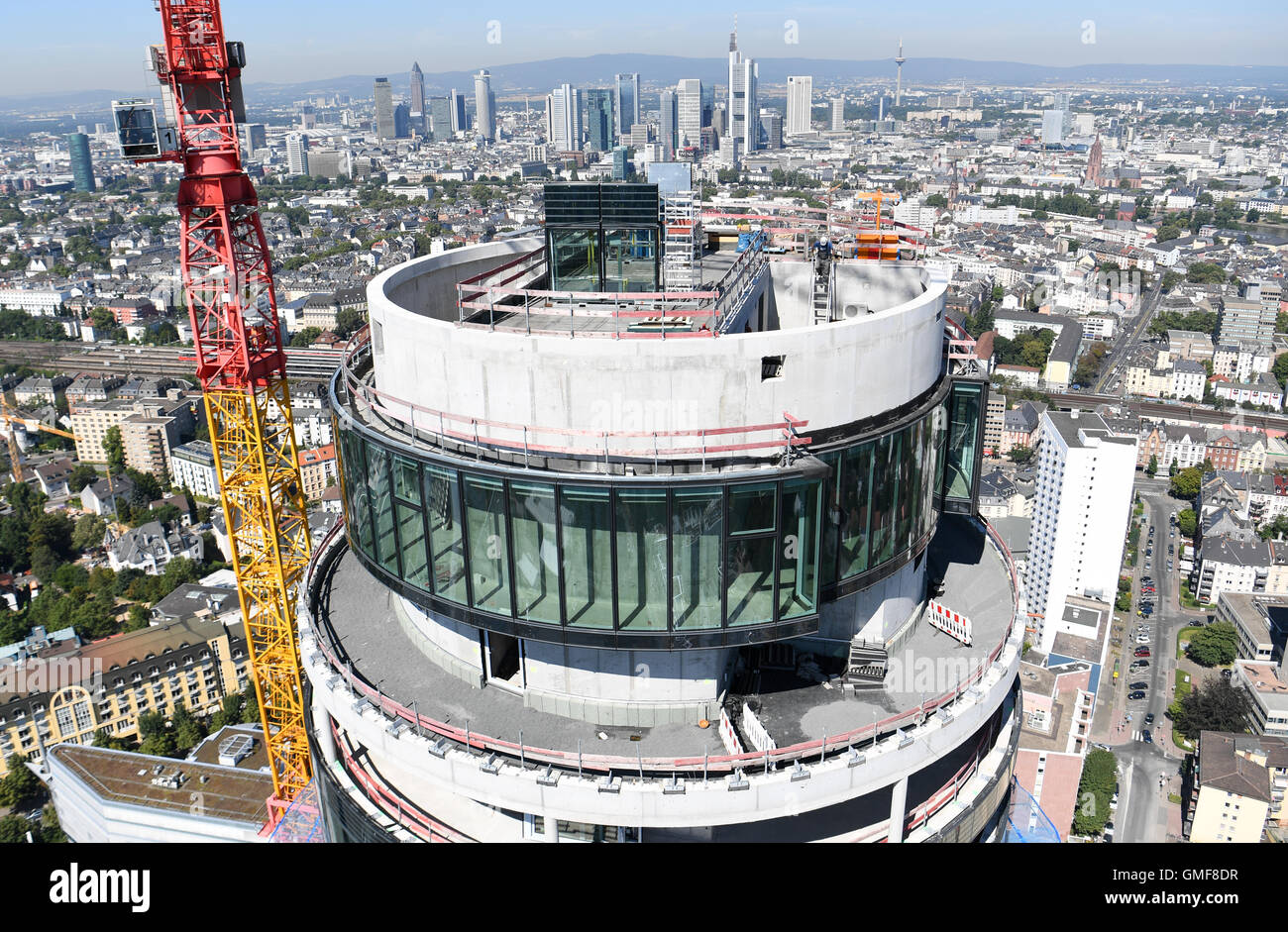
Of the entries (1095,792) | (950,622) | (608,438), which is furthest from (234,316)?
(1095,792)

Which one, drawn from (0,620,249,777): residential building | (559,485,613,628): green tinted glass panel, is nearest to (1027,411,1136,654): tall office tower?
(0,620,249,777): residential building

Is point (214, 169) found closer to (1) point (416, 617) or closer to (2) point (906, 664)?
(1) point (416, 617)

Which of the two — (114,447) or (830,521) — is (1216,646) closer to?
(830,521)

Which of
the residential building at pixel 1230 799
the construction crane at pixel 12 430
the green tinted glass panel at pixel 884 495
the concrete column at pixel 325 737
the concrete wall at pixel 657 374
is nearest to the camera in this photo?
the concrete wall at pixel 657 374

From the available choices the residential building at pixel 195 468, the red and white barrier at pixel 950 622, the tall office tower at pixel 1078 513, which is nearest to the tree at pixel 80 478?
the residential building at pixel 195 468

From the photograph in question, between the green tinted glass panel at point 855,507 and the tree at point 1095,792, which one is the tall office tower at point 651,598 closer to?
the green tinted glass panel at point 855,507
